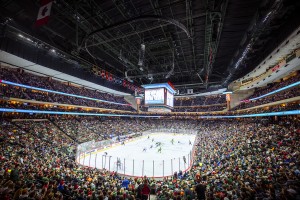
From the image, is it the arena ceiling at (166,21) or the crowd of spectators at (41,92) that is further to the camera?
the crowd of spectators at (41,92)

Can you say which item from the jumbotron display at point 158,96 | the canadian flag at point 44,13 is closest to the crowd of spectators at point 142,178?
the canadian flag at point 44,13

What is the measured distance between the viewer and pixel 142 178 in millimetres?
10430

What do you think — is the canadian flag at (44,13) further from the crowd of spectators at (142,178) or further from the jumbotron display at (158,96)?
the jumbotron display at (158,96)

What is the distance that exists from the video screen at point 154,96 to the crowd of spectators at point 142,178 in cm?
841

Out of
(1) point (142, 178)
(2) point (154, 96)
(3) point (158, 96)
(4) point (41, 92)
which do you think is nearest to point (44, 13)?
(1) point (142, 178)

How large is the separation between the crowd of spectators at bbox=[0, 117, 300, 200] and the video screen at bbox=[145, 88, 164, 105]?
8.41 metres

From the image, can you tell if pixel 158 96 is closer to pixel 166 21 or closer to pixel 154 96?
pixel 154 96

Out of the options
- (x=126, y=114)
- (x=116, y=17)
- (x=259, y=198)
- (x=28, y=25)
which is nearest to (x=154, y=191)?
(x=259, y=198)

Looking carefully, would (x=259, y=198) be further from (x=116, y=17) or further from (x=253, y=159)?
(x=116, y=17)

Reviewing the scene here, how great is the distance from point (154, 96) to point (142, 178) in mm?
11790

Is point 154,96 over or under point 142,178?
over

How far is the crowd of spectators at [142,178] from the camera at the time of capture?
6039 millimetres

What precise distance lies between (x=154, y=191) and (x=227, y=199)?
4366 millimetres

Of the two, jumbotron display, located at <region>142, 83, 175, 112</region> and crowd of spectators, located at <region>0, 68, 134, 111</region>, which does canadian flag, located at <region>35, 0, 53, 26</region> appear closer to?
jumbotron display, located at <region>142, 83, 175, 112</region>
